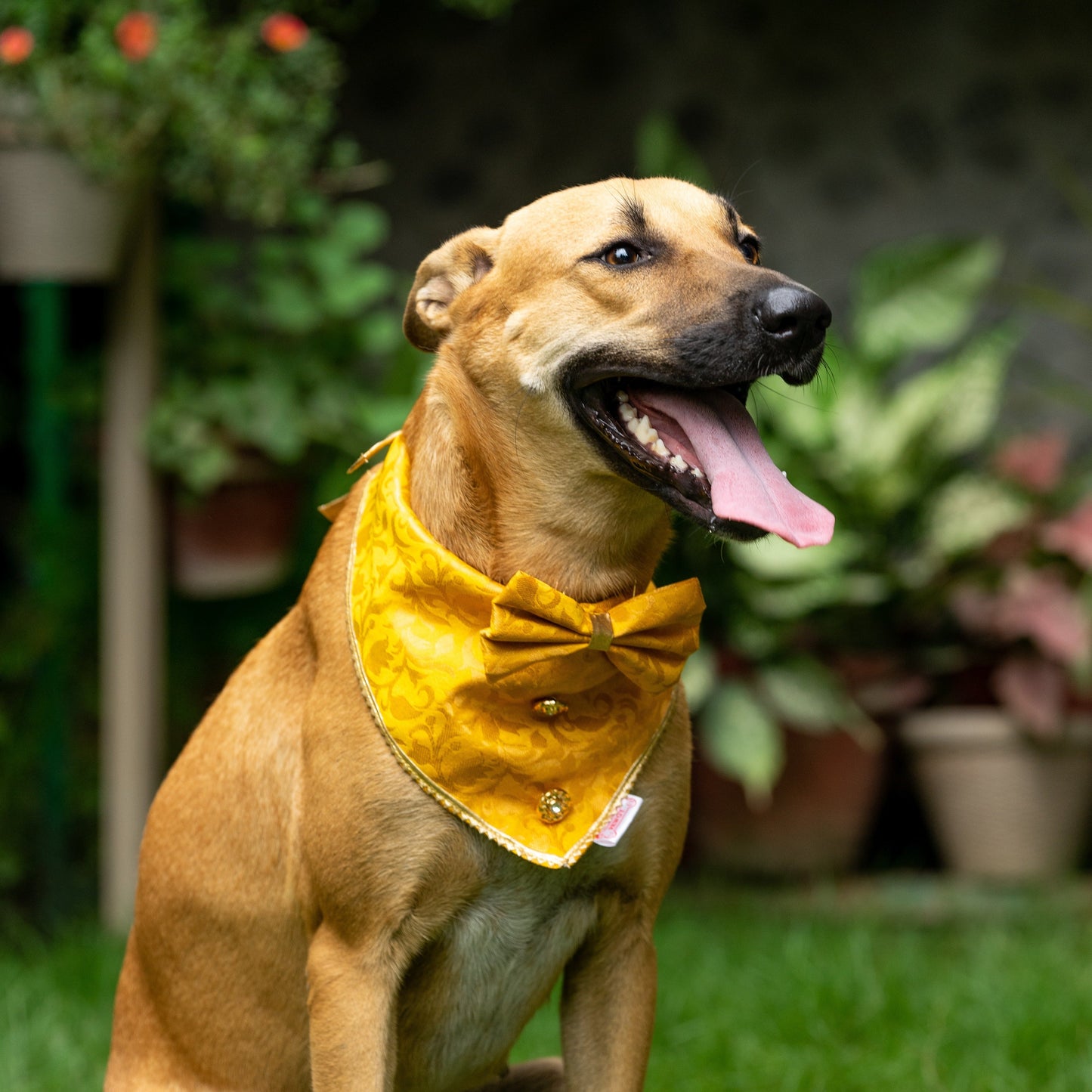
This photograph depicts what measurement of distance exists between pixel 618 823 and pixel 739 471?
0.52 metres

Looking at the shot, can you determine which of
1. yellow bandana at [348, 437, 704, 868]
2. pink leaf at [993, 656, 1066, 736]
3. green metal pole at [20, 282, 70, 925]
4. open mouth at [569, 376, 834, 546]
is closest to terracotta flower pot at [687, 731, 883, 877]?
pink leaf at [993, 656, 1066, 736]

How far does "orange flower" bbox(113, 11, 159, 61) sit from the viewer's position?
3504mm

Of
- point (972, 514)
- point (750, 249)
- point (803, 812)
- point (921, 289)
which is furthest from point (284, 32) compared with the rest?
point (803, 812)

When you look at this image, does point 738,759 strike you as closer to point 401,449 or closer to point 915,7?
point 401,449

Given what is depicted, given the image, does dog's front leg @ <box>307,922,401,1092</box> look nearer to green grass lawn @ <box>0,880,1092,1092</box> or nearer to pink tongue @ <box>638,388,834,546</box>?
pink tongue @ <box>638,388,834,546</box>

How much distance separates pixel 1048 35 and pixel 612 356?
4058mm

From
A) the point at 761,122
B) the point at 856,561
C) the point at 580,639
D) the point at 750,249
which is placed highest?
the point at 750,249

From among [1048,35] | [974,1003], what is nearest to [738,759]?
[974,1003]

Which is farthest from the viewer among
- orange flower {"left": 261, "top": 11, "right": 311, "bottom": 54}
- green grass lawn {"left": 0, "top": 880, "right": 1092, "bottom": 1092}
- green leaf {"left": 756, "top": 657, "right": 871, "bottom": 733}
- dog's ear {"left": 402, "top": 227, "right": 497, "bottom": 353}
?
green leaf {"left": 756, "top": 657, "right": 871, "bottom": 733}

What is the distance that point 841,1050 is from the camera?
3201mm

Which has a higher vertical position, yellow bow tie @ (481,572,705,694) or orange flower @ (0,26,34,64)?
orange flower @ (0,26,34,64)

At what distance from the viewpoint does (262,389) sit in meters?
4.08

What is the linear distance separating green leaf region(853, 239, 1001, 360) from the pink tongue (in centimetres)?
296

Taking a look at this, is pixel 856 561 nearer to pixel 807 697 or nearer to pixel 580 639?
pixel 807 697
